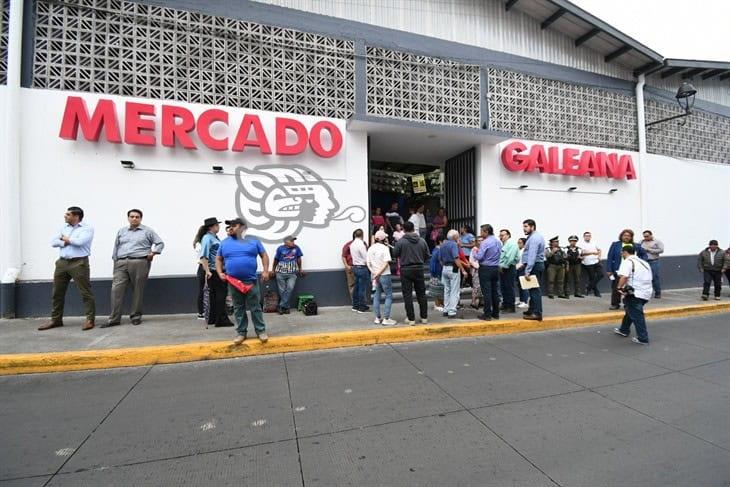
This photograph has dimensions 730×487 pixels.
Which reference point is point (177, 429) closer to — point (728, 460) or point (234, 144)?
point (728, 460)

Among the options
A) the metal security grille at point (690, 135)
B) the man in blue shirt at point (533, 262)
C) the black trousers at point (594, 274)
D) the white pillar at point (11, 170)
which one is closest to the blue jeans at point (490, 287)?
the man in blue shirt at point (533, 262)

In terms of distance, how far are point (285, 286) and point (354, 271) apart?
4.58 feet

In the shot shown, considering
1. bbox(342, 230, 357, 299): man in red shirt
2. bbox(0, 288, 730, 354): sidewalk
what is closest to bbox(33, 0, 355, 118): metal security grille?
bbox(342, 230, 357, 299): man in red shirt

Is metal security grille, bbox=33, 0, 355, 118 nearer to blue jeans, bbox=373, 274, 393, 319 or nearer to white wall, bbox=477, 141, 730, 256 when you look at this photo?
blue jeans, bbox=373, 274, 393, 319

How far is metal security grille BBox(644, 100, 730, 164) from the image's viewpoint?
10.8 m

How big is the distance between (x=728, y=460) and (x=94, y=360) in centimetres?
620

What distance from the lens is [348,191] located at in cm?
753

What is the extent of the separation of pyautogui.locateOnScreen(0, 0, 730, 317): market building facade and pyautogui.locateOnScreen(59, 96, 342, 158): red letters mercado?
34 millimetres

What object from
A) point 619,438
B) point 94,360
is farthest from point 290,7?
point 619,438

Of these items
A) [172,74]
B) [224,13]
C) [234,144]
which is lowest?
[234,144]

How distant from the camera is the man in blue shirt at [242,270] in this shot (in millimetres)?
4496

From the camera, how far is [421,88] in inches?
321
